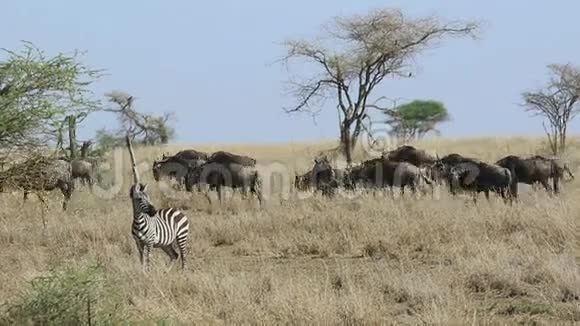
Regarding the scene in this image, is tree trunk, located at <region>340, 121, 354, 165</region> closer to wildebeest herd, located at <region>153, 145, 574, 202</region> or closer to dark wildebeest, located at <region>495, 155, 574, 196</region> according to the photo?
wildebeest herd, located at <region>153, 145, 574, 202</region>

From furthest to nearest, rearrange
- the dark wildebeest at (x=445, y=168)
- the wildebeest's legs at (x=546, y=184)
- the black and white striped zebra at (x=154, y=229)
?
the wildebeest's legs at (x=546, y=184), the dark wildebeest at (x=445, y=168), the black and white striped zebra at (x=154, y=229)

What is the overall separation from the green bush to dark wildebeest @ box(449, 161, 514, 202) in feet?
46.0

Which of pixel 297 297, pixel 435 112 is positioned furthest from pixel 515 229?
pixel 435 112

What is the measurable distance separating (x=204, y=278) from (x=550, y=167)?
14.1 metres

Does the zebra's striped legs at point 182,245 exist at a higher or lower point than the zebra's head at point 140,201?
lower

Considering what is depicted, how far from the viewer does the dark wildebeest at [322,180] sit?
23.2 m

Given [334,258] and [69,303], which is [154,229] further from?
[69,303]

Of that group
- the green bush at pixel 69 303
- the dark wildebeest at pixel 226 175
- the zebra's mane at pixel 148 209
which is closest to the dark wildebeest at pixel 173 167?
the dark wildebeest at pixel 226 175

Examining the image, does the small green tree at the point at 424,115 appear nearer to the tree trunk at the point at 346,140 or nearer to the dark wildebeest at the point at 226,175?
the tree trunk at the point at 346,140

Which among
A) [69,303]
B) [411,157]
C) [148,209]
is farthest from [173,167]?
[69,303]

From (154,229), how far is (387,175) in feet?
33.1

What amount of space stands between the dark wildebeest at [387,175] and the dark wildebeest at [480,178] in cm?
63

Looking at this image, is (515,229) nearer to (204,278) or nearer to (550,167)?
(204,278)

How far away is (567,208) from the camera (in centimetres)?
1759
